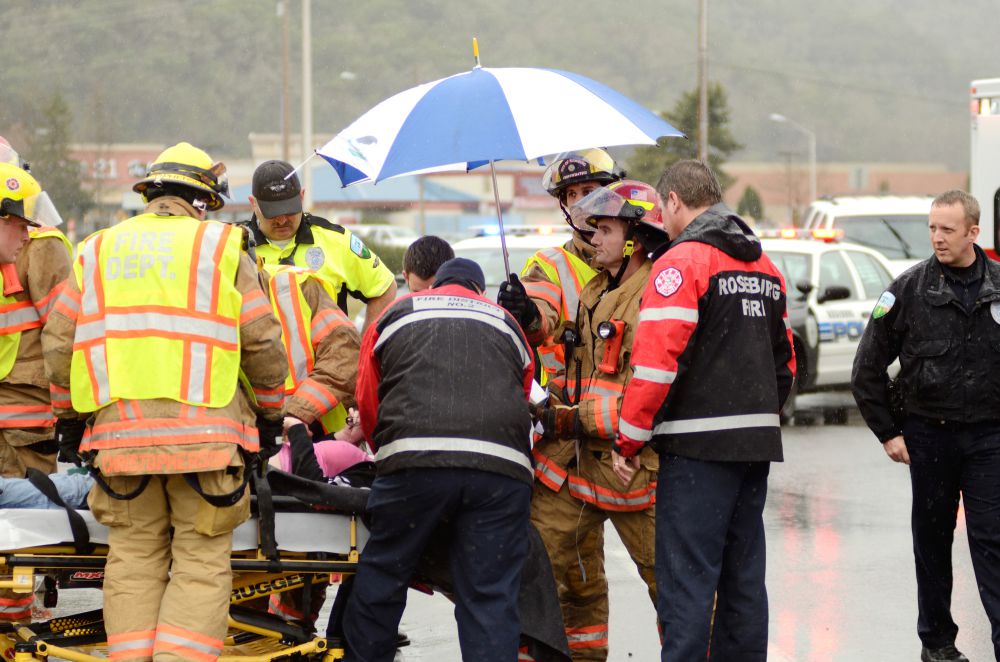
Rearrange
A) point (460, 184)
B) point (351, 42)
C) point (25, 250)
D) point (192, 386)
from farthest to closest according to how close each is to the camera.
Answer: point (351, 42) → point (460, 184) → point (25, 250) → point (192, 386)

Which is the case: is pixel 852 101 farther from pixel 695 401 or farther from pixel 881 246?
pixel 695 401

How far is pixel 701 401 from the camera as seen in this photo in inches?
188

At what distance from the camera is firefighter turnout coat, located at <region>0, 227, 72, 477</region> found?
18.3ft

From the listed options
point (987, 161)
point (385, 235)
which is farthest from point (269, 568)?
point (385, 235)

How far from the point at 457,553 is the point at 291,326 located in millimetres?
1464

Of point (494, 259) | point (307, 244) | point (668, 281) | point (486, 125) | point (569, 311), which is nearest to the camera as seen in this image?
point (668, 281)

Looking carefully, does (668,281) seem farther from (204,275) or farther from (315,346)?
(315,346)

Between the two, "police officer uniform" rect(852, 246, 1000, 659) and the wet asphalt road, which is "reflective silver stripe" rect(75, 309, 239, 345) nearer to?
the wet asphalt road

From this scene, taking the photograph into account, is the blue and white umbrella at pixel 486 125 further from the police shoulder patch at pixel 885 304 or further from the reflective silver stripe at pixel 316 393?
the police shoulder patch at pixel 885 304

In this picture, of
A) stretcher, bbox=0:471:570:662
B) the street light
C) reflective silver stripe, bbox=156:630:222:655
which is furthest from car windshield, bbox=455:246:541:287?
the street light


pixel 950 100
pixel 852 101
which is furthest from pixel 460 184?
pixel 950 100

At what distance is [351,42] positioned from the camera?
151 meters

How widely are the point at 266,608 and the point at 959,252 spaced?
10.7 ft

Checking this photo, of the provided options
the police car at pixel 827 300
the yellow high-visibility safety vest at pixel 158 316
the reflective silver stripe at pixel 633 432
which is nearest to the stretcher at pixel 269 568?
the yellow high-visibility safety vest at pixel 158 316
